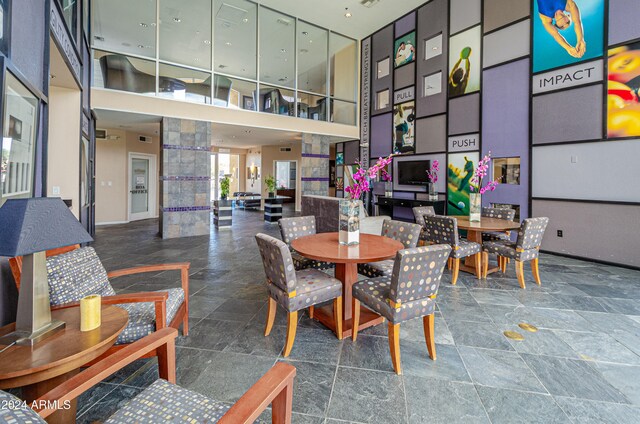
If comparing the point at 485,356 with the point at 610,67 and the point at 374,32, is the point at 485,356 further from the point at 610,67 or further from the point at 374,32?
the point at 374,32

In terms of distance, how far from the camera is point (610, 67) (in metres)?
4.45

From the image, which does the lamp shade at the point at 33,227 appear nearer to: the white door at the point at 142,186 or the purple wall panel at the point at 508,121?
the purple wall panel at the point at 508,121

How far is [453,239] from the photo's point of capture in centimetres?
374

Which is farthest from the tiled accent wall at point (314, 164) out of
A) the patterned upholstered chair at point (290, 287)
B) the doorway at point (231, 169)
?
the doorway at point (231, 169)

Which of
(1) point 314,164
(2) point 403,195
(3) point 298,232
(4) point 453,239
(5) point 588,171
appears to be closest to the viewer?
(3) point 298,232

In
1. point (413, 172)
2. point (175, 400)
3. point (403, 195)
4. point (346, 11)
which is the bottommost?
point (175, 400)

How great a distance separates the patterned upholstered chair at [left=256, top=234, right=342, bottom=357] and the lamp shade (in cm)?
113

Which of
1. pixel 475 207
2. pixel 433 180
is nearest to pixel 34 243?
pixel 475 207

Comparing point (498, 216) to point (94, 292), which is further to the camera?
point (498, 216)

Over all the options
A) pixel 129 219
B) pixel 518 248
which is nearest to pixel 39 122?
pixel 518 248

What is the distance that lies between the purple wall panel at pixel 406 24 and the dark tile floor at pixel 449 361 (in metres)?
6.99

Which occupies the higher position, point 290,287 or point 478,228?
point 478,228

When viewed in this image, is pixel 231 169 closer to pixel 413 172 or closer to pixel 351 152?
pixel 351 152

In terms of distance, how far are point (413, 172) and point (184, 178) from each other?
5510 millimetres
